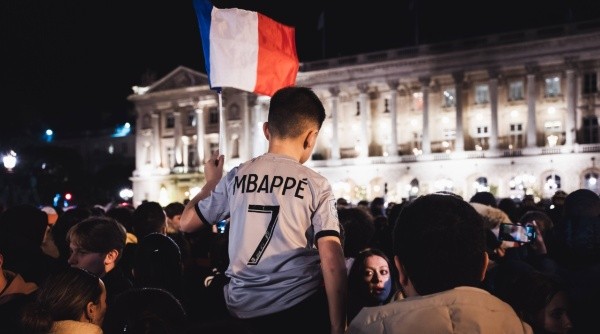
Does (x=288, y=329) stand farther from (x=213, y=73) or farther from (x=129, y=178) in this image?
(x=129, y=178)

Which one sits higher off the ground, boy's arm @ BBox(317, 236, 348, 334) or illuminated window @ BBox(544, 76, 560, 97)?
illuminated window @ BBox(544, 76, 560, 97)

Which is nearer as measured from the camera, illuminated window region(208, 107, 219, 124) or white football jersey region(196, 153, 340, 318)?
white football jersey region(196, 153, 340, 318)

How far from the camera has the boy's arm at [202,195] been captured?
3.67 metres

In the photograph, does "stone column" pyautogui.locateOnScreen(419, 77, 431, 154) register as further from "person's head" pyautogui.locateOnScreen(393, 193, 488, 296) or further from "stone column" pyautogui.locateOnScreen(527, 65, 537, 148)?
"person's head" pyautogui.locateOnScreen(393, 193, 488, 296)

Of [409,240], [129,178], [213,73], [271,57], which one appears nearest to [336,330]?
[409,240]

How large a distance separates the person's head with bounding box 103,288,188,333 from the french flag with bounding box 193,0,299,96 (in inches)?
95.8

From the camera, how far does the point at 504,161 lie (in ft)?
145

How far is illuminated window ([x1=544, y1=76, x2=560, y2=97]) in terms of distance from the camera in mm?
44141

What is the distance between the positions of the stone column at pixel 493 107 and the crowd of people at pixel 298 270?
42.0 m

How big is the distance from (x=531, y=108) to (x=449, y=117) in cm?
737

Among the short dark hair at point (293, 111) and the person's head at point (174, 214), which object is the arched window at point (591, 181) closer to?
the person's head at point (174, 214)

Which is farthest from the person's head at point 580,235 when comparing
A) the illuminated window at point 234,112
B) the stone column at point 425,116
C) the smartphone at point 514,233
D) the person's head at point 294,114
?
the illuminated window at point 234,112

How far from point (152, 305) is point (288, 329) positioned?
0.78 meters

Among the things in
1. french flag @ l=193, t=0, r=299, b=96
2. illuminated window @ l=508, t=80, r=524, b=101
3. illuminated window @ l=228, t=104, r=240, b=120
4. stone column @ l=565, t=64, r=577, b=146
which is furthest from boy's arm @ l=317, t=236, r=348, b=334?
illuminated window @ l=228, t=104, r=240, b=120
